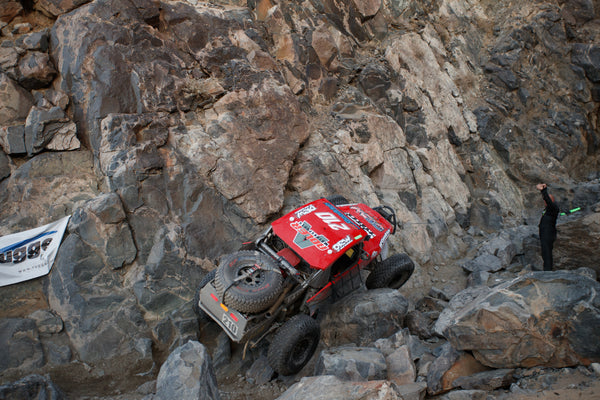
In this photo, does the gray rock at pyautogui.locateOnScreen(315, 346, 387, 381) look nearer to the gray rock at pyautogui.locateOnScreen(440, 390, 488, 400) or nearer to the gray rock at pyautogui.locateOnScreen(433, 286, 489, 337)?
the gray rock at pyautogui.locateOnScreen(440, 390, 488, 400)

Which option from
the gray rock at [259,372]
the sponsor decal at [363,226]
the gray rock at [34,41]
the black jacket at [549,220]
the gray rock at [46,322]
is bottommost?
the gray rock at [46,322]

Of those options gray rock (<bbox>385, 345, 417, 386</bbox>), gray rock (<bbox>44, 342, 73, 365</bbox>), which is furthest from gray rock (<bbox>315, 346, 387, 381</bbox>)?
gray rock (<bbox>44, 342, 73, 365</bbox>)

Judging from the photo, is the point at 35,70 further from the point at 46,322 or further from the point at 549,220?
the point at 549,220

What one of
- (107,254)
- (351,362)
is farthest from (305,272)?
(107,254)

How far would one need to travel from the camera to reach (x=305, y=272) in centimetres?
543

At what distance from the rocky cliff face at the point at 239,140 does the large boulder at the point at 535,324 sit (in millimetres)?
3378

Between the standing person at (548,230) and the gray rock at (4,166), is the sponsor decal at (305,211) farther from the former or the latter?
the gray rock at (4,166)

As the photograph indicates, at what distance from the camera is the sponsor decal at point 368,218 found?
6414 millimetres

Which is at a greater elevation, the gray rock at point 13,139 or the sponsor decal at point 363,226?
the sponsor decal at point 363,226

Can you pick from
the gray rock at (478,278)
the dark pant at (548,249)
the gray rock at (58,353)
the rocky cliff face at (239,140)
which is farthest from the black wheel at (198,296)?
the dark pant at (548,249)

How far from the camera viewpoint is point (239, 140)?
7590 mm

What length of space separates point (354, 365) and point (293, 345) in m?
0.82

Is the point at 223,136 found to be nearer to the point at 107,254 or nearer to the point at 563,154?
the point at 107,254

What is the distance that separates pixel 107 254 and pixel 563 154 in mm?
13245
